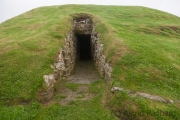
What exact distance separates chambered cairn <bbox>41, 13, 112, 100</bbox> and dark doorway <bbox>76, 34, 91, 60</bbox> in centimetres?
171

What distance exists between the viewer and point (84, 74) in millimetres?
21062

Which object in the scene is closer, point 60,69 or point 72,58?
point 60,69

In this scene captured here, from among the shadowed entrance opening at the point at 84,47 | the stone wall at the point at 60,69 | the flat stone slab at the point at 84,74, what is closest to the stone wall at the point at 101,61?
the flat stone slab at the point at 84,74

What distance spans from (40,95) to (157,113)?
831 centimetres

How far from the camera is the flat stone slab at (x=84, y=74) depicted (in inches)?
742

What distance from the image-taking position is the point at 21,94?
43.3 feet

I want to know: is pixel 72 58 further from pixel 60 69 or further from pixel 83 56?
pixel 83 56

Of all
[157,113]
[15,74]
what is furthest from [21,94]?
[157,113]

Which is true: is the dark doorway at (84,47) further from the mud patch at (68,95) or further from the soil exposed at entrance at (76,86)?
the mud patch at (68,95)

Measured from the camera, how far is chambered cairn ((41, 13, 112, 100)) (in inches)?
600

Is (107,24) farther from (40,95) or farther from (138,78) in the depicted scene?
(40,95)

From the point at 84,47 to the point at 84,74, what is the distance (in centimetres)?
1002

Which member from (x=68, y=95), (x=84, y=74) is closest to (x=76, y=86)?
(x=68, y=95)

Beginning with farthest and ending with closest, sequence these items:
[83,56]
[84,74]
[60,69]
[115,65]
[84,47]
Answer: [84,47] → [83,56] → [84,74] → [60,69] → [115,65]
